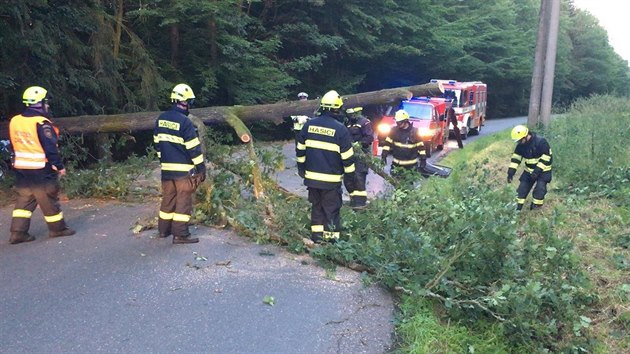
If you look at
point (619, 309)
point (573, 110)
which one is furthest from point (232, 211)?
point (573, 110)

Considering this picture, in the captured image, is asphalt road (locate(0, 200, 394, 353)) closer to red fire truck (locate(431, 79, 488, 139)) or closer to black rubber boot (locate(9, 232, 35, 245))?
black rubber boot (locate(9, 232, 35, 245))

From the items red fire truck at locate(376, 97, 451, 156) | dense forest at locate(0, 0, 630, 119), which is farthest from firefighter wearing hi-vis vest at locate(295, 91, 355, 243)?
red fire truck at locate(376, 97, 451, 156)

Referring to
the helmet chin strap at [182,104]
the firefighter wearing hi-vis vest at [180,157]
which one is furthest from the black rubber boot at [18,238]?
the helmet chin strap at [182,104]

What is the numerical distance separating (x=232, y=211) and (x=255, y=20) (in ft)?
45.8

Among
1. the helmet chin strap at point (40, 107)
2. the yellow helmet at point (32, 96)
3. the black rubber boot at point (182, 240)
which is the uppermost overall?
the yellow helmet at point (32, 96)

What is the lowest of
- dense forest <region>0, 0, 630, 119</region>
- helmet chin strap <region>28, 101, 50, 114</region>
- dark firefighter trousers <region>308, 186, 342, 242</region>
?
dark firefighter trousers <region>308, 186, 342, 242</region>

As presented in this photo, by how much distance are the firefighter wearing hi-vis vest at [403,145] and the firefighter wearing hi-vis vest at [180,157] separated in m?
4.15

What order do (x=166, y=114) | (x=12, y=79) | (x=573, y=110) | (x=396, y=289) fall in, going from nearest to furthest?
(x=396, y=289) < (x=166, y=114) < (x=12, y=79) < (x=573, y=110)

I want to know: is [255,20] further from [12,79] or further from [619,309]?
[619,309]

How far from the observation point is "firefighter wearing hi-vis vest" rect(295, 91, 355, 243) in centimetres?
592

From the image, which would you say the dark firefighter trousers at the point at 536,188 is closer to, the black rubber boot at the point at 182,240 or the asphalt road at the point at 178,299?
the asphalt road at the point at 178,299

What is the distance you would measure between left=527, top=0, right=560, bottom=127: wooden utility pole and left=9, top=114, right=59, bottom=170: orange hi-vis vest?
13433 mm

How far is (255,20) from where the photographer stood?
19.1 meters

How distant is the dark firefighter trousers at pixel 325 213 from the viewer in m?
6.02
